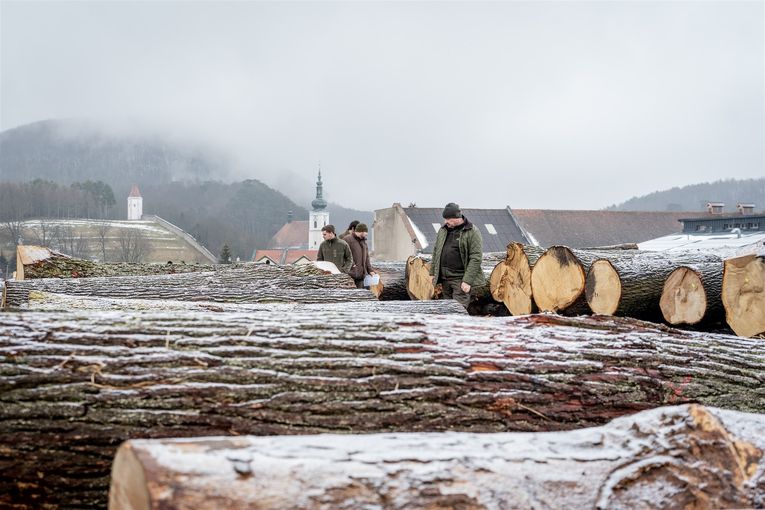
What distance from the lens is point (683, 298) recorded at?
5.74 metres

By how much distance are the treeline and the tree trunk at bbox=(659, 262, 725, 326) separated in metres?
63.4

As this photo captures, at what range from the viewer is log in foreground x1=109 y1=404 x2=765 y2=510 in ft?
6.60

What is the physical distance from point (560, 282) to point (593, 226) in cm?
3340

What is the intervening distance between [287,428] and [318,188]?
3609 inches

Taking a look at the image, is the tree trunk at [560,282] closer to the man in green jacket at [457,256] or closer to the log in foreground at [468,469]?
the man in green jacket at [457,256]

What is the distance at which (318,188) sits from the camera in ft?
307

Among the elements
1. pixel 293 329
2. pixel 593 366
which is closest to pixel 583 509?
pixel 593 366

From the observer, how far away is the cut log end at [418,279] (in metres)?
9.69

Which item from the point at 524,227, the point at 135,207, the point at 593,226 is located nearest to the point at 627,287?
the point at 524,227

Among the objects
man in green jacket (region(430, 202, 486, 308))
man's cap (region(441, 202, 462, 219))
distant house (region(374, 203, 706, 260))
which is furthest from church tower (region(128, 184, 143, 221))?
man's cap (region(441, 202, 462, 219))

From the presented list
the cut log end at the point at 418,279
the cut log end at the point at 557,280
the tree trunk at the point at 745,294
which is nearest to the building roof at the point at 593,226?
the cut log end at the point at 418,279

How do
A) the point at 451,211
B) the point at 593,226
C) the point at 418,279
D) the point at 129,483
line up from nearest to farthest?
the point at 129,483
the point at 451,211
the point at 418,279
the point at 593,226

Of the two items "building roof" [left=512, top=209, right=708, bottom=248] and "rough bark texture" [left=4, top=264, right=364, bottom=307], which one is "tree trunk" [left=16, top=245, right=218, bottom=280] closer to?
"rough bark texture" [left=4, top=264, right=364, bottom=307]

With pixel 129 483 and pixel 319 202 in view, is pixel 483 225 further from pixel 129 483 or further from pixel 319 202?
pixel 319 202
